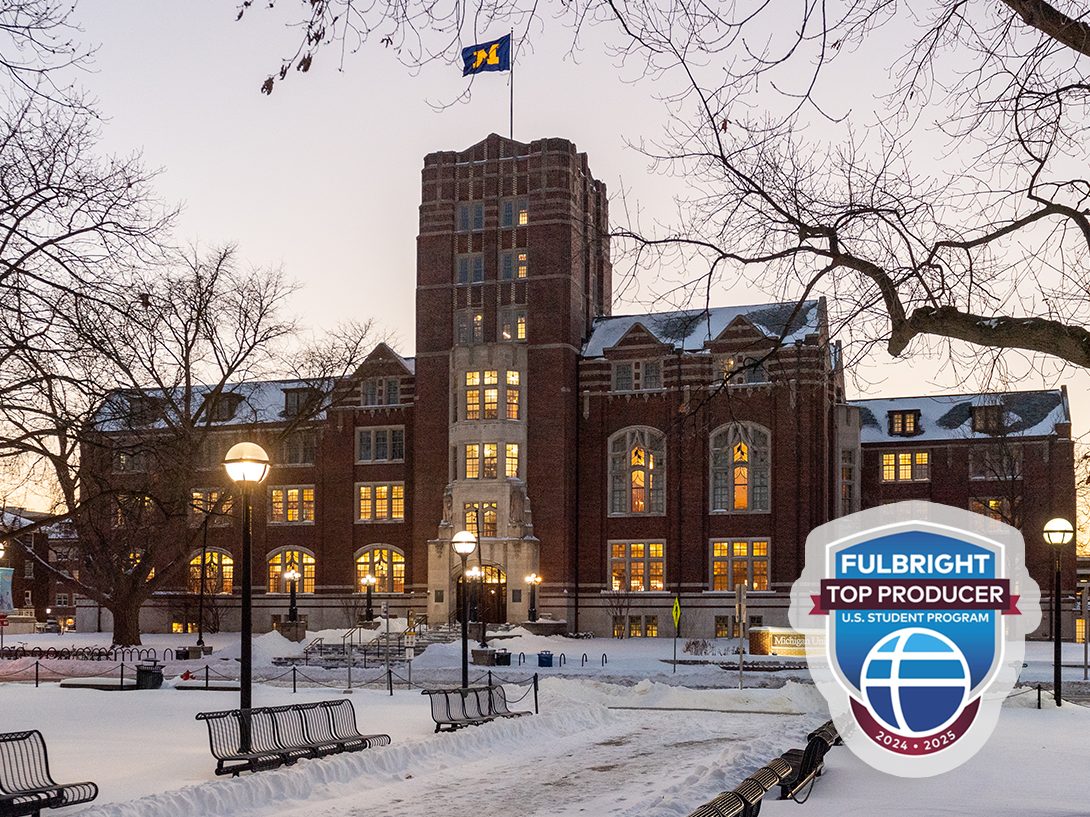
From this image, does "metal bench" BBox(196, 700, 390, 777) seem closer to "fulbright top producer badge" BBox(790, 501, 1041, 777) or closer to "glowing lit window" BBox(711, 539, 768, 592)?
"fulbright top producer badge" BBox(790, 501, 1041, 777)

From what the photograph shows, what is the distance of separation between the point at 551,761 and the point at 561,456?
4158 centimetres

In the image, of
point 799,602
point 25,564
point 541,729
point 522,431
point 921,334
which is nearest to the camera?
point 921,334

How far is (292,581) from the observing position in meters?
59.5

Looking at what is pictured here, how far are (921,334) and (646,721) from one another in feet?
51.3

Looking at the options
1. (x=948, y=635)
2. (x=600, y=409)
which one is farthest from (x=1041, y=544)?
(x=948, y=635)

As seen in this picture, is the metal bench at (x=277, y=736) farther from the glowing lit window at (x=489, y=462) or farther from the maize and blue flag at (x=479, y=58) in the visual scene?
the glowing lit window at (x=489, y=462)

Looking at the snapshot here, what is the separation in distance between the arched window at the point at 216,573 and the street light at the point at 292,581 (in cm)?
387

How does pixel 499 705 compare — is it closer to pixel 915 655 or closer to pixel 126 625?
pixel 915 655

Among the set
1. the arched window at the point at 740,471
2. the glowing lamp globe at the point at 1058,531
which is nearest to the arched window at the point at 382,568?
the arched window at the point at 740,471

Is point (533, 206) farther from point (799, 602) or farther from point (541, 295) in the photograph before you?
point (799, 602)

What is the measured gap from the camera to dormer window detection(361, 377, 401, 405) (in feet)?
218

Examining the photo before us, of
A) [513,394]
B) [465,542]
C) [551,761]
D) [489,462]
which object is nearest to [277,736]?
[551,761]

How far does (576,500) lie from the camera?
6184 centimetres

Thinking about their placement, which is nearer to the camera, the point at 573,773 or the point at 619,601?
the point at 573,773
